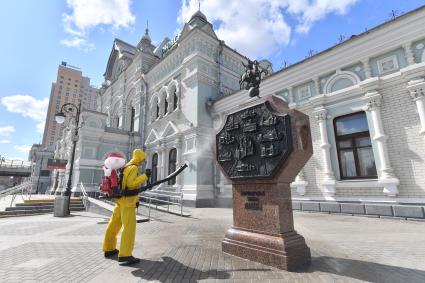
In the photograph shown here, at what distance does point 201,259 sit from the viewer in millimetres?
3900

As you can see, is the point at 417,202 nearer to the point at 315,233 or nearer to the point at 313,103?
the point at 315,233

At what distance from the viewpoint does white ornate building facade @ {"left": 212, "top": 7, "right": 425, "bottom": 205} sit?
26.3 ft

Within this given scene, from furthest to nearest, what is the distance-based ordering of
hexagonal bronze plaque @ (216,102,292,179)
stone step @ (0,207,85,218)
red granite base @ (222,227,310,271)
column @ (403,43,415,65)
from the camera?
stone step @ (0,207,85,218) < column @ (403,43,415,65) < hexagonal bronze plaque @ (216,102,292,179) < red granite base @ (222,227,310,271)

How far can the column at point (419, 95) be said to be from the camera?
7.75 meters

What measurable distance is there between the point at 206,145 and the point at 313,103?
7129 mm

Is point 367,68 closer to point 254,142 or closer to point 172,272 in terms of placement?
point 254,142

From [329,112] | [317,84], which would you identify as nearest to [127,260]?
[329,112]

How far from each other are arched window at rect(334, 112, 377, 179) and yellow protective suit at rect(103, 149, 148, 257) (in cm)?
874

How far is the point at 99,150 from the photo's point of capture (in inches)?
774

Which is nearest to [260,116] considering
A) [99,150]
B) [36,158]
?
[99,150]

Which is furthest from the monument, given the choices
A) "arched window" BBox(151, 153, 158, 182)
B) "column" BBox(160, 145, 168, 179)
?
"arched window" BBox(151, 153, 158, 182)

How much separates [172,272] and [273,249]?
1586 millimetres

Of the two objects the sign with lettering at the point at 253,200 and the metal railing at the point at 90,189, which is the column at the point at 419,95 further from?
the metal railing at the point at 90,189

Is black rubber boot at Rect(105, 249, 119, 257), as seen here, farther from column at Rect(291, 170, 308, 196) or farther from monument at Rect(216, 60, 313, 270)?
column at Rect(291, 170, 308, 196)
